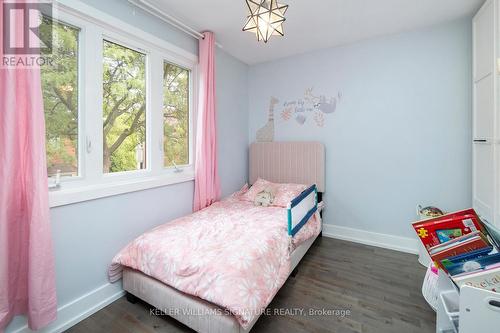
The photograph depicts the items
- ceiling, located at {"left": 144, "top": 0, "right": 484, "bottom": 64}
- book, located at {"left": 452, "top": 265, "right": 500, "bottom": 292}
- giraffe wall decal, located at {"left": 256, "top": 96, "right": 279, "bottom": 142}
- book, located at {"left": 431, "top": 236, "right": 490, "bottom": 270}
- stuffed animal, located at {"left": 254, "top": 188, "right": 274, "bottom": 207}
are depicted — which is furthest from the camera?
giraffe wall decal, located at {"left": 256, "top": 96, "right": 279, "bottom": 142}

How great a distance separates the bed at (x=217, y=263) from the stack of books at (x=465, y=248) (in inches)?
36.7

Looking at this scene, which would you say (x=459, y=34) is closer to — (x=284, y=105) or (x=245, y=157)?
(x=284, y=105)

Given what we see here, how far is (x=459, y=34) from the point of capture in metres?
2.32

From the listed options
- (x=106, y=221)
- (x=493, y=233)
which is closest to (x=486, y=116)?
(x=493, y=233)

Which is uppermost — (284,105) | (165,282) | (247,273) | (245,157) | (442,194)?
(284,105)

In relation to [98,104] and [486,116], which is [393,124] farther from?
[98,104]

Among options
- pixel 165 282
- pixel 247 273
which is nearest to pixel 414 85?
pixel 247 273

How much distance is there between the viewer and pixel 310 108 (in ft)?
10.3

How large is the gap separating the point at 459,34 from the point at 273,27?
7.23 feet

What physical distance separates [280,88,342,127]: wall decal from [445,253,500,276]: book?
2.21m

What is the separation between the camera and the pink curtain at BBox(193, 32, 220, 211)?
2.52m

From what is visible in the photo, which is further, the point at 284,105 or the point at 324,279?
the point at 284,105

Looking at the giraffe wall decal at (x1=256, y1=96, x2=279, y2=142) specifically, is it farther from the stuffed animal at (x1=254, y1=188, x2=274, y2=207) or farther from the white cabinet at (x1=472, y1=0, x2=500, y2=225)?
the white cabinet at (x1=472, y1=0, x2=500, y2=225)

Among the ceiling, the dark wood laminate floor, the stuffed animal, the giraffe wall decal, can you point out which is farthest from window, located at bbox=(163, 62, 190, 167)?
the dark wood laminate floor
